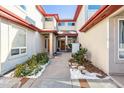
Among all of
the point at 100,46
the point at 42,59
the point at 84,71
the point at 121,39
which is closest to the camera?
the point at 121,39

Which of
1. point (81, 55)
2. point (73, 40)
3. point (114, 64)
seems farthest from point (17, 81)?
point (73, 40)

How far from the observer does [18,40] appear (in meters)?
10.3

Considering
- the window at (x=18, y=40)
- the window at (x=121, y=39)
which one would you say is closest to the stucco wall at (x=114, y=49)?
the window at (x=121, y=39)

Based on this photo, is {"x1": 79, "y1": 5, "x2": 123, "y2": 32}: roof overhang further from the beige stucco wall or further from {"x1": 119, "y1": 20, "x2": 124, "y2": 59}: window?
{"x1": 119, "y1": 20, "x2": 124, "y2": 59}: window

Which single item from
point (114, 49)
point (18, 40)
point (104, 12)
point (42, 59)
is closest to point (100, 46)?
point (114, 49)

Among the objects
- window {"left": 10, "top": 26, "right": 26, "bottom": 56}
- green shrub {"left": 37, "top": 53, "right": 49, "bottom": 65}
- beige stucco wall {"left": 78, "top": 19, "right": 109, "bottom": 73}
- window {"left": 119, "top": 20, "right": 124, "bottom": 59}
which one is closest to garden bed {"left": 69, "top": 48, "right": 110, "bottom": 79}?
beige stucco wall {"left": 78, "top": 19, "right": 109, "bottom": 73}

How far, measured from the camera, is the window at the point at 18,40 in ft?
30.7

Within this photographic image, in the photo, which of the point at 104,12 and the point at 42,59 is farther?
the point at 42,59

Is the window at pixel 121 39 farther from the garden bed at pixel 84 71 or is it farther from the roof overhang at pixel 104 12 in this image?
the garden bed at pixel 84 71

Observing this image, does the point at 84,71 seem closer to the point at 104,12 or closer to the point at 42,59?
the point at 104,12
